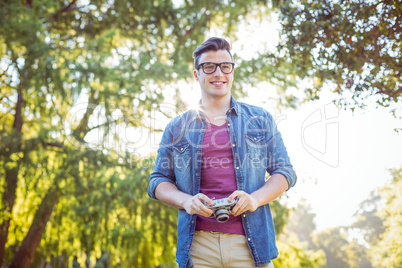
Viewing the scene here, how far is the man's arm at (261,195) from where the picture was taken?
5.44ft

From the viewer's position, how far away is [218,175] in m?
1.93

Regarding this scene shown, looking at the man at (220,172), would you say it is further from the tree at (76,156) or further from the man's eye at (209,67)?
the tree at (76,156)

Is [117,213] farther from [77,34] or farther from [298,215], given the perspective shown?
[298,215]

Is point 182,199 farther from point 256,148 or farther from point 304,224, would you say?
point 304,224

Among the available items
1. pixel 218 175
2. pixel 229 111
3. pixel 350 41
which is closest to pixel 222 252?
pixel 218 175

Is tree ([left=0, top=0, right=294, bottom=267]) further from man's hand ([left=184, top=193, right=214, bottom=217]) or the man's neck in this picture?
man's hand ([left=184, top=193, right=214, bottom=217])

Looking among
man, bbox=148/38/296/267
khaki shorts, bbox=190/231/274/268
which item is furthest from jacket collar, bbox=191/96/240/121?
khaki shorts, bbox=190/231/274/268

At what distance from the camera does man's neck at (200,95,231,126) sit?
7.13 ft

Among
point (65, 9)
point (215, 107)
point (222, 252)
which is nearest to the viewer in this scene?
point (222, 252)

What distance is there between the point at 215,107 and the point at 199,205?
737 millimetres

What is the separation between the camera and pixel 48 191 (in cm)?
720

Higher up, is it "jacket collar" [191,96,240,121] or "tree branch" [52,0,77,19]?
"tree branch" [52,0,77,19]

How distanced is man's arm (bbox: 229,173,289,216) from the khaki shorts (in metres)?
0.20

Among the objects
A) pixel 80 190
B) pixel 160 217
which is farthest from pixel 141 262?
pixel 80 190
